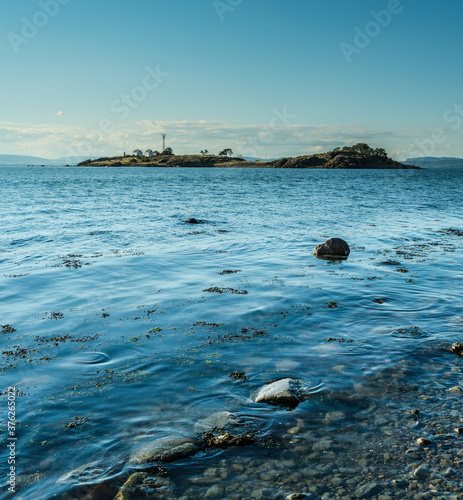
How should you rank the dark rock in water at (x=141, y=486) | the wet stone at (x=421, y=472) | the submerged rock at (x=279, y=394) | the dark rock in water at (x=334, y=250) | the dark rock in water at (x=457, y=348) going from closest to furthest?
the dark rock in water at (x=141, y=486)
the wet stone at (x=421, y=472)
the submerged rock at (x=279, y=394)
the dark rock in water at (x=457, y=348)
the dark rock in water at (x=334, y=250)

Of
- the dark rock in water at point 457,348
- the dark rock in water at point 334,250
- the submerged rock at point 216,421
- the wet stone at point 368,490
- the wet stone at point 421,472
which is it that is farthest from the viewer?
the dark rock in water at point 334,250

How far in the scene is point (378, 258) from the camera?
20219 mm

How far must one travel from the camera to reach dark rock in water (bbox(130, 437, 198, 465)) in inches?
226

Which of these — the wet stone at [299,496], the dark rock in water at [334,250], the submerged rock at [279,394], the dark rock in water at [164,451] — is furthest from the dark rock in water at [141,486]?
the dark rock in water at [334,250]

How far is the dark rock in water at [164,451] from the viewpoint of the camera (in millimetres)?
5742

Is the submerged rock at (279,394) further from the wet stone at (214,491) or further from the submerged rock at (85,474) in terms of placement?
the submerged rock at (85,474)

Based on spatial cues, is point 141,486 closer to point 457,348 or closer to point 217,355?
point 217,355

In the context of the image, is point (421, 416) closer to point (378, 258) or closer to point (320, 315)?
point (320, 315)

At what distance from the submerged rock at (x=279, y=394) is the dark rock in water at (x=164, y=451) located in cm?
171

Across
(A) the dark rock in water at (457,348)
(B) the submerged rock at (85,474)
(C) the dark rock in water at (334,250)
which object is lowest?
(B) the submerged rock at (85,474)

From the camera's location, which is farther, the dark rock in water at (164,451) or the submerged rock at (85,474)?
the dark rock in water at (164,451)

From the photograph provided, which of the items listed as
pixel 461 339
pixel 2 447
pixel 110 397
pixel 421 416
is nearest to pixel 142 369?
pixel 110 397

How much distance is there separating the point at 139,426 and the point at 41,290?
32.3 feet

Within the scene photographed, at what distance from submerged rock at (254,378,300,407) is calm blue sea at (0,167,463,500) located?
0.63 ft
